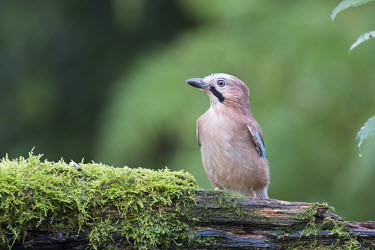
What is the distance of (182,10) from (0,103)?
11.8ft

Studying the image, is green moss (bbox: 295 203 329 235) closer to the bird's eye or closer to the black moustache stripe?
the black moustache stripe

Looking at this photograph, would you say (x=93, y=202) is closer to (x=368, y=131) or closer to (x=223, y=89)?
(x=368, y=131)

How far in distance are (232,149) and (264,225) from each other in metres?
1.96

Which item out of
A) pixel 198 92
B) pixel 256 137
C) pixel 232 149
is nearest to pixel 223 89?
pixel 256 137

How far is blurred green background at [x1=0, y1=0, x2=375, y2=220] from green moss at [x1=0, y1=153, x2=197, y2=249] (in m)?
3.77

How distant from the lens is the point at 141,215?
4.27 m

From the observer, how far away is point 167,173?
4.53 meters

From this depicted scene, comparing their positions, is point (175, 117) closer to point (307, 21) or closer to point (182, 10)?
point (307, 21)

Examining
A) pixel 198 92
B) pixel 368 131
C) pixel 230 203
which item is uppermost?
pixel 198 92

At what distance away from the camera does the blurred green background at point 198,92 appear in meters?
8.53

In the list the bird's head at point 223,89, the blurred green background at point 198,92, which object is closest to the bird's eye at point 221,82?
the bird's head at point 223,89

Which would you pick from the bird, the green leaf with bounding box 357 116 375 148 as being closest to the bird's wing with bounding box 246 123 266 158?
the bird

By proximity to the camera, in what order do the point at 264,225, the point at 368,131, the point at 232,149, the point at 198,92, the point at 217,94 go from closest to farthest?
the point at 368,131, the point at 264,225, the point at 232,149, the point at 217,94, the point at 198,92

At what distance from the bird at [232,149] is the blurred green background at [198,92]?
1.70m
